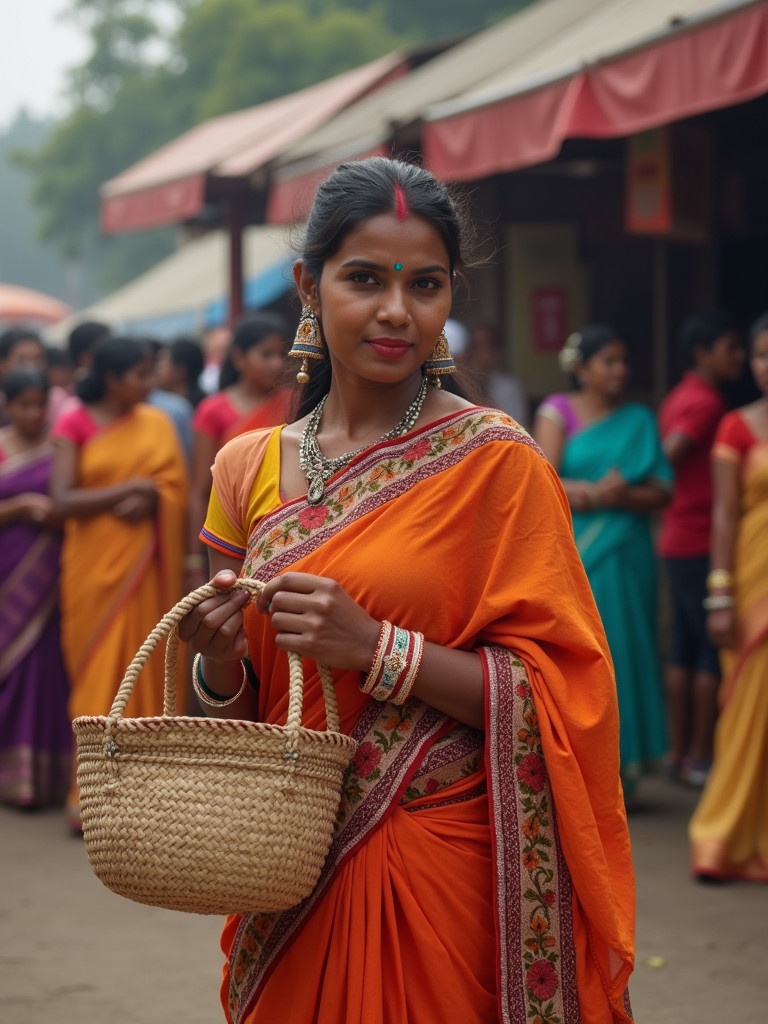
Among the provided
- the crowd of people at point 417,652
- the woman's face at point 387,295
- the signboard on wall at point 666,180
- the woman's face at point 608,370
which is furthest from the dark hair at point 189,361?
the woman's face at point 387,295

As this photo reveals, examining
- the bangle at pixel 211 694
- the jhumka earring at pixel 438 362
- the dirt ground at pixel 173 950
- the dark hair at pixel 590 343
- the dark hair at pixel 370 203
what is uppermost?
the dark hair at pixel 370 203

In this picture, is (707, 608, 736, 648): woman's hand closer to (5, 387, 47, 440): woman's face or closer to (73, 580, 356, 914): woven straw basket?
(5, 387, 47, 440): woman's face

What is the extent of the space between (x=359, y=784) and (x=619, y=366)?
4508 millimetres

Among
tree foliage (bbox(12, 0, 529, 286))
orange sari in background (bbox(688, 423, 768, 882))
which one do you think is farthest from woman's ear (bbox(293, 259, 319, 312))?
tree foliage (bbox(12, 0, 529, 286))

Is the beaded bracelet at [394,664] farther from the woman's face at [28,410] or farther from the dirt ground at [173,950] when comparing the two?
the woman's face at [28,410]

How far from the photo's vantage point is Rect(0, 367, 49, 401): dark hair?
7289 mm

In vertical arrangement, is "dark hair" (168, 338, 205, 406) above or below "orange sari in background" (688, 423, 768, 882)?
above

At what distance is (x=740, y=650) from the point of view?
5680 mm

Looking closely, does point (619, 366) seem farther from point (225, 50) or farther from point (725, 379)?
point (225, 50)

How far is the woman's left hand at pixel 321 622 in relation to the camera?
233 cm

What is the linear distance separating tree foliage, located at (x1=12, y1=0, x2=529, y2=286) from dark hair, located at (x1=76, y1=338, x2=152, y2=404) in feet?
92.9

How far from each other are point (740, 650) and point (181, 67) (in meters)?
40.5

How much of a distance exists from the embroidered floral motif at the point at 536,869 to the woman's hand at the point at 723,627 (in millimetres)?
3300

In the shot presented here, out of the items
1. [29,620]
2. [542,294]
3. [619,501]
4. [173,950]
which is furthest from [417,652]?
[542,294]
